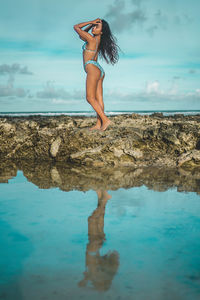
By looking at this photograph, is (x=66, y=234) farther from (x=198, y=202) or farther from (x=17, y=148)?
(x=17, y=148)

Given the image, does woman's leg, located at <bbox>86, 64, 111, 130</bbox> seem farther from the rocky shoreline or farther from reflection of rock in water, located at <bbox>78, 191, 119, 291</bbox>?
reflection of rock in water, located at <bbox>78, 191, 119, 291</bbox>

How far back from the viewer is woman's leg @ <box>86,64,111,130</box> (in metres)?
4.99

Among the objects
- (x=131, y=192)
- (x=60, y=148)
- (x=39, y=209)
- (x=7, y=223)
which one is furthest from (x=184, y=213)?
(x=60, y=148)

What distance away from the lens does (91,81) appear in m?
5.00

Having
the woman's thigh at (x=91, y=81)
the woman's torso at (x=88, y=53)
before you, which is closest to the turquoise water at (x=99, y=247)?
the woman's thigh at (x=91, y=81)

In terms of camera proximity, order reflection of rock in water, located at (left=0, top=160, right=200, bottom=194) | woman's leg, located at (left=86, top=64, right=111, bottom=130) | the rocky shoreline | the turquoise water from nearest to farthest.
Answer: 1. the turquoise water
2. reflection of rock in water, located at (left=0, top=160, right=200, bottom=194)
3. the rocky shoreline
4. woman's leg, located at (left=86, top=64, right=111, bottom=130)

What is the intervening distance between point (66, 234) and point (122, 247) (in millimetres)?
380

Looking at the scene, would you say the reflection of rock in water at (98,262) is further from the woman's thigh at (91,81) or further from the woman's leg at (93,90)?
the woman's thigh at (91,81)

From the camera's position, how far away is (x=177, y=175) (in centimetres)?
356

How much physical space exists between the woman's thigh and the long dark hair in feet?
1.67

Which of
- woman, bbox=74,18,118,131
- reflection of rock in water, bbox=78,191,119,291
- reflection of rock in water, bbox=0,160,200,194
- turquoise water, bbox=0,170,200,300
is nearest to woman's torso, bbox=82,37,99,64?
woman, bbox=74,18,118,131

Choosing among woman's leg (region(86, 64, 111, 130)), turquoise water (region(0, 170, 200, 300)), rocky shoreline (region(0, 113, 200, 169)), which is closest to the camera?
turquoise water (region(0, 170, 200, 300))

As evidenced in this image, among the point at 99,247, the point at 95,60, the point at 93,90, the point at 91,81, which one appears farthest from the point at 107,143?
the point at 99,247

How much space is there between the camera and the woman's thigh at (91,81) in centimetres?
499
